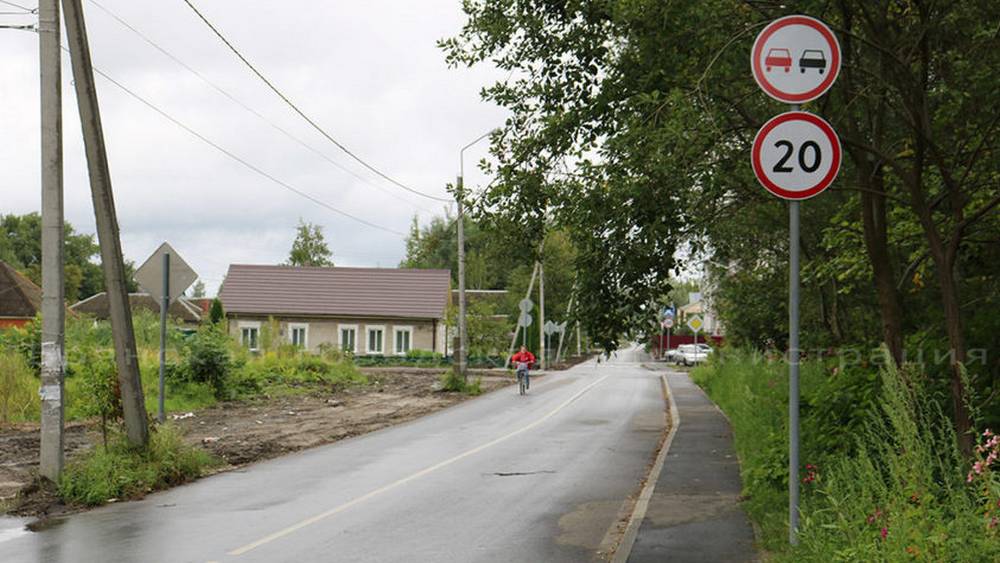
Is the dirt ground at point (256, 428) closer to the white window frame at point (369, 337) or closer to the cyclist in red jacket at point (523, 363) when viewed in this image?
the cyclist in red jacket at point (523, 363)

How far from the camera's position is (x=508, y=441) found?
19.4 meters

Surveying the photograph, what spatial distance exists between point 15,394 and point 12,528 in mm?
11986

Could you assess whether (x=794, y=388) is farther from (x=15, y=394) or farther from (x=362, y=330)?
(x=362, y=330)

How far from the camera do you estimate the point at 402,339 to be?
6341 cm

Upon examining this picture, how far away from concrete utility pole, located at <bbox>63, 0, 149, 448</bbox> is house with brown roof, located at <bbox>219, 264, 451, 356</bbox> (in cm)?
4814

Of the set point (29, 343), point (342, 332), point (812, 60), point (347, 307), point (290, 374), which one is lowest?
point (290, 374)

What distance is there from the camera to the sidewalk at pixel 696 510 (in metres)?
8.85

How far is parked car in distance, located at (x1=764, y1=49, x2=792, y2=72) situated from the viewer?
7168 mm

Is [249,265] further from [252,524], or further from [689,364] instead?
[252,524]

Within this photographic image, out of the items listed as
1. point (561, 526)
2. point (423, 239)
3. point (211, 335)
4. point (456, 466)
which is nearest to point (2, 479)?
point (456, 466)

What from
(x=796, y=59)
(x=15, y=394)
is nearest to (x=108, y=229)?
(x=796, y=59)

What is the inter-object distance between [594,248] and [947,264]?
11.5ft

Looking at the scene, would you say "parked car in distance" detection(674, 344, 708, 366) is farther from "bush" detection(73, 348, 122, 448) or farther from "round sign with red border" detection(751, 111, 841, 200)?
"round sign with red border" detection(751, 111, 841, 200)

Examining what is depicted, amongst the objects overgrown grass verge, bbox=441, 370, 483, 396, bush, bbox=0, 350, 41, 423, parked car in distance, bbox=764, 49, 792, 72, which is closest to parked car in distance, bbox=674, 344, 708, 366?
overgrown grass verge, bbox=441, 370, 483, 396
